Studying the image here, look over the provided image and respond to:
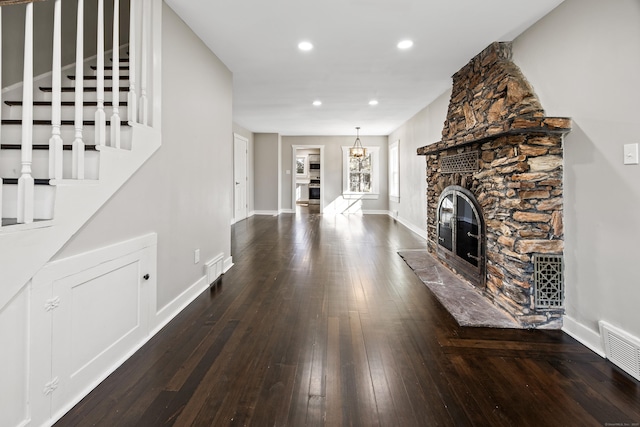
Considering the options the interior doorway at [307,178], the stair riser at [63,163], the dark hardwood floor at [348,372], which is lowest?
the dark hardwood floor at [348,372]

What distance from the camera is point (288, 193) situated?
404 inches

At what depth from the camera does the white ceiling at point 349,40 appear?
264 centimetres

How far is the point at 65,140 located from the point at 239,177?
→ 622cm

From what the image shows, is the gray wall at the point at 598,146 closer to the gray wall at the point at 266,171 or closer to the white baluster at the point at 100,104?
the white baluster at the point at 100,104

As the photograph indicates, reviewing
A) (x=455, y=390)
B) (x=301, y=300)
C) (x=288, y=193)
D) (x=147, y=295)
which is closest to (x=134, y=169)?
(x=147, y=295)

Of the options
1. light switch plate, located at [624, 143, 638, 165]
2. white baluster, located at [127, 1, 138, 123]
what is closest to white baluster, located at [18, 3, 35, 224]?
white baluster, located at [127, 1, 138, 123]

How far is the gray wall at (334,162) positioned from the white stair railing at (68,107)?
723cm

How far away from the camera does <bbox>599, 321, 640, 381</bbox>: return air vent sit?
6.16 ft

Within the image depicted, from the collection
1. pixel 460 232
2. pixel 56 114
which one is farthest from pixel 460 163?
pixel 56 114

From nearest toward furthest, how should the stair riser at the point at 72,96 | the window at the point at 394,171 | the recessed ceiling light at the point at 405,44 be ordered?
the stair riser at the point at 72,96 → the recessed ceiling light at the point at 405,44 → the window at the point at 394,171

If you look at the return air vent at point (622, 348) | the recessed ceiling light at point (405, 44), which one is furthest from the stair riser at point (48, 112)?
the return air vent at point (622, 348)

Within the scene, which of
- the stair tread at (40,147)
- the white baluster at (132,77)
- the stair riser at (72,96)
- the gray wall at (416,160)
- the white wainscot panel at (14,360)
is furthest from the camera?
the gray wall at (416,160)

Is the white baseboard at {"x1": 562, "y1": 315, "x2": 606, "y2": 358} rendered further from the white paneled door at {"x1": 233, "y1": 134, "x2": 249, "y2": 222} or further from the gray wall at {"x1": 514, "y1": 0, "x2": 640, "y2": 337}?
the white paneled door at {"x1": 233, "y1": 134, "x2": 249, "y2": 222}

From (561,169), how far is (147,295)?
3.23 metres
